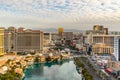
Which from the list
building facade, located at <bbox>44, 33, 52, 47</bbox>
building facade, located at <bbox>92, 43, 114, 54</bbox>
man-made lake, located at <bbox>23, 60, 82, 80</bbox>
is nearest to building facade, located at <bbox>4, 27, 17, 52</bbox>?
building facade, located at <bbox>92, 43, 114, 54</bbox>

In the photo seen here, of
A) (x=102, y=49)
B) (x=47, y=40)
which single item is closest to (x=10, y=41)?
(x=102, y=49)

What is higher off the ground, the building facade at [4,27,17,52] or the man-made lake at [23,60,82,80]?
the building facade at [4,27,17,52]

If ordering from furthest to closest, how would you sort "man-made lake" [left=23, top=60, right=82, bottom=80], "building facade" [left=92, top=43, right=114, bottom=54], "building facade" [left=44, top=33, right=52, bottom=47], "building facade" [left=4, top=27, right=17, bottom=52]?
"building facade" [left=44, top=33, right=52, bottom=47], "building facade" [left=92, top=43, right=114, bottom=54], "building facade" [left=4, top=27, right=17, bottom=52], "man-made lake" [left=23, top=60, right=82, bottom=80]

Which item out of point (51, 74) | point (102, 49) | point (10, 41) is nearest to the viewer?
point (51, 74)

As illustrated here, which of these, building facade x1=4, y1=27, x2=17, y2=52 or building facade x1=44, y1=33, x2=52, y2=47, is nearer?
building facade x1=4, y1=27, x2=17, y2=52

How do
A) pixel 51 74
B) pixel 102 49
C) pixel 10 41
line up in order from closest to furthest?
pixel 51 74 → pixel 10 41 → pixel 102 49

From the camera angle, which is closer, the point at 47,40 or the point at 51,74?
the point at 51,74

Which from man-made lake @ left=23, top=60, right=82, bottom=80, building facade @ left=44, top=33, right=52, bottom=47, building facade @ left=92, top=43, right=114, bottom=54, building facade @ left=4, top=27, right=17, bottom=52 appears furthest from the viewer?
building facade @ left=44, top=33, right=52, bottom=47

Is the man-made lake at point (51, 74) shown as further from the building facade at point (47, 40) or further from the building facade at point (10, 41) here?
the building facade at point (47, 40)

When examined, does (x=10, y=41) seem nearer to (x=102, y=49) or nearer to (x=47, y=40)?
(x=102, y=49)

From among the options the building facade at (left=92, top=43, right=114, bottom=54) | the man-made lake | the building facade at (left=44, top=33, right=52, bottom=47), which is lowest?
the man-made lake

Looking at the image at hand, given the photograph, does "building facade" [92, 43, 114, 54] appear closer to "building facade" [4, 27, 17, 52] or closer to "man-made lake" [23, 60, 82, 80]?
"building facade" [4, 27, 17, 52]

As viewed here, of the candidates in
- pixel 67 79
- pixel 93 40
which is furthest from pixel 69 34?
pixel 67 79

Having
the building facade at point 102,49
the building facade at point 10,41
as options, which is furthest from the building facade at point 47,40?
the building facade at point 102,49
